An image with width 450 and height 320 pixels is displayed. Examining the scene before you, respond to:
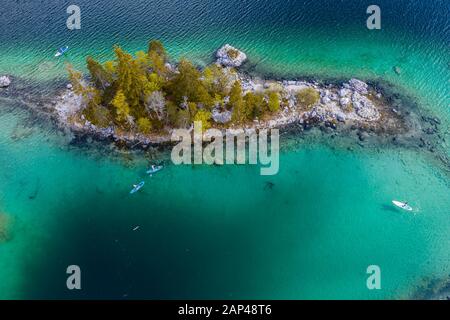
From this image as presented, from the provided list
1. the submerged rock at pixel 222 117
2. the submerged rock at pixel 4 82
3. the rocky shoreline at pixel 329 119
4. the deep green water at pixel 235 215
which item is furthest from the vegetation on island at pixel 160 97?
the submerged rock at pixel 4 82

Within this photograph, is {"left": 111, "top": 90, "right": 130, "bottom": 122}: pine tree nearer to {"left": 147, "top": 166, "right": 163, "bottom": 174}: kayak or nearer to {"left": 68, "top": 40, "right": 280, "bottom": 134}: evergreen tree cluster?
{"left": 68, "top": 40, "right": 280, "bottom": 134}: evergreen tree cluster

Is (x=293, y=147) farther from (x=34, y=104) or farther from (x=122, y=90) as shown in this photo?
(x=34, y=104)

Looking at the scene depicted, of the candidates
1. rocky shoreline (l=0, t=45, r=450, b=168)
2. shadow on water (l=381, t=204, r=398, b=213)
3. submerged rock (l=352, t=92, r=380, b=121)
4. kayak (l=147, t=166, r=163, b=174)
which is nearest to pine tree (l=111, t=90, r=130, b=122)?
rocky shoreline (l=0, t=45, r=450, b=168)

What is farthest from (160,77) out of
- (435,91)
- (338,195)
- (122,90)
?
(435,91)

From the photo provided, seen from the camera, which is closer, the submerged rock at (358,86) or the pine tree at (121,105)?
the pine tree at (121,105)

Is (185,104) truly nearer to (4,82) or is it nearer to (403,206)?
(403,206)

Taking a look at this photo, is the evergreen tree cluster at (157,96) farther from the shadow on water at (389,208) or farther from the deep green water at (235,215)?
the shadow on water at (389,208)
